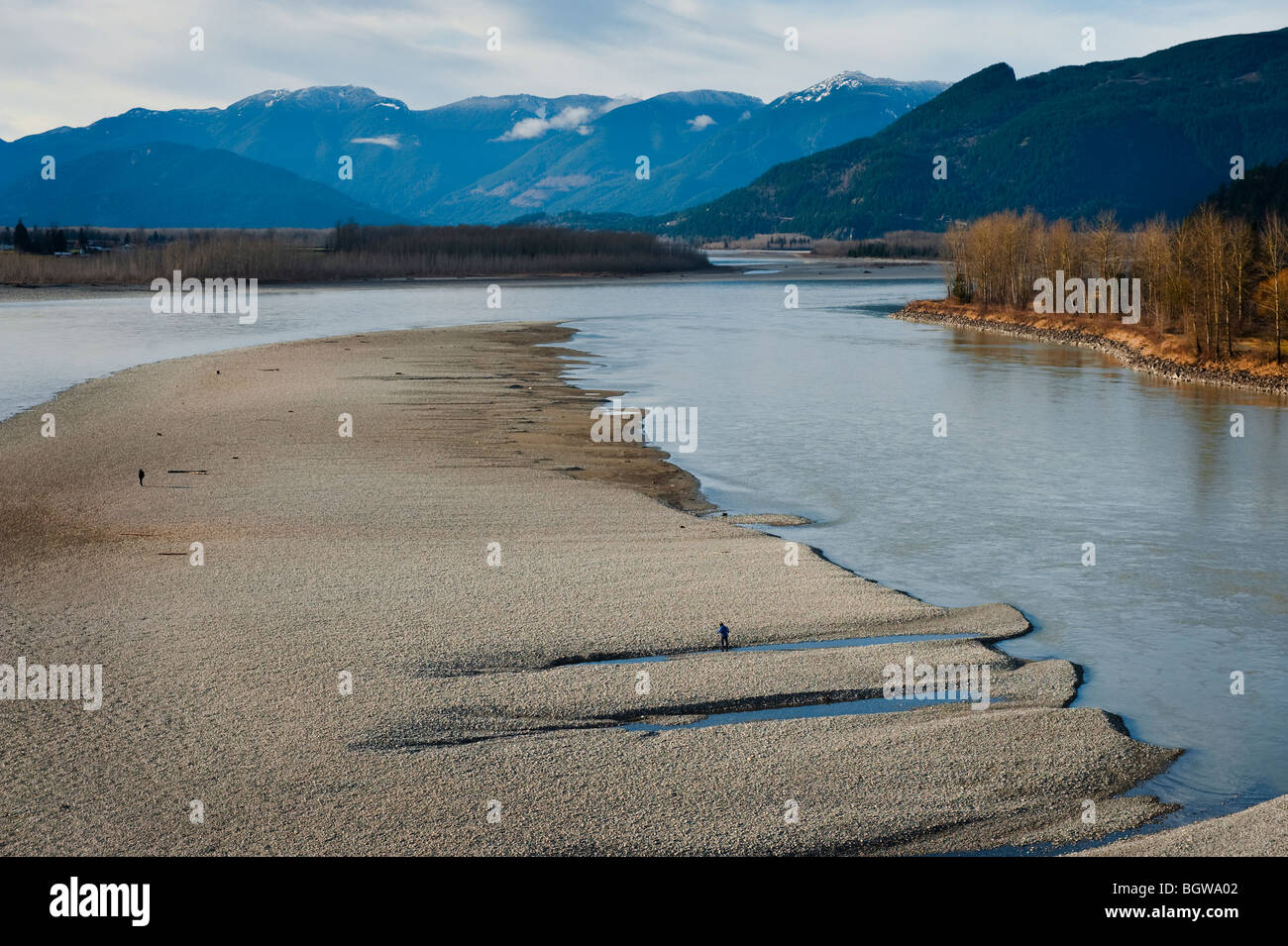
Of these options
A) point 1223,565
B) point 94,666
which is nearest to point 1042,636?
point 1223,565

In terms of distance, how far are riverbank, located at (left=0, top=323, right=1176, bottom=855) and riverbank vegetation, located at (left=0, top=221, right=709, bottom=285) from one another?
104132 millimetres

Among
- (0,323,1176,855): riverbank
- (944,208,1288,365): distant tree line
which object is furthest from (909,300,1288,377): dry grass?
(0,323,1176,855): riverbank

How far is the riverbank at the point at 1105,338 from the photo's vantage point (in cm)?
4291

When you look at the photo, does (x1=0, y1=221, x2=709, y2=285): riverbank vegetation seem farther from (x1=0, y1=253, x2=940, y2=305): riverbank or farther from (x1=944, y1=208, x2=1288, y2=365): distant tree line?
(x1=944, y1=208, x2=1288, y2=365): distant tree line

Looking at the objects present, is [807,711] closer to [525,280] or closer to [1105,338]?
[1105,338]

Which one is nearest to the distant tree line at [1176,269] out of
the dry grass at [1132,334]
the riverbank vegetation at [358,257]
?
the dry grass at [1132,334]

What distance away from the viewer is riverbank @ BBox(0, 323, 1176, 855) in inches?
339

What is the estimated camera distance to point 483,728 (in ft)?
33.8

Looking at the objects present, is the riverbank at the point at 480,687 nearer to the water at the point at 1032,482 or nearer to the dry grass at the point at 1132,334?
the water at the point at 1032,482

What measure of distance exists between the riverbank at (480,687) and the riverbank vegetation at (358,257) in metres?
104
